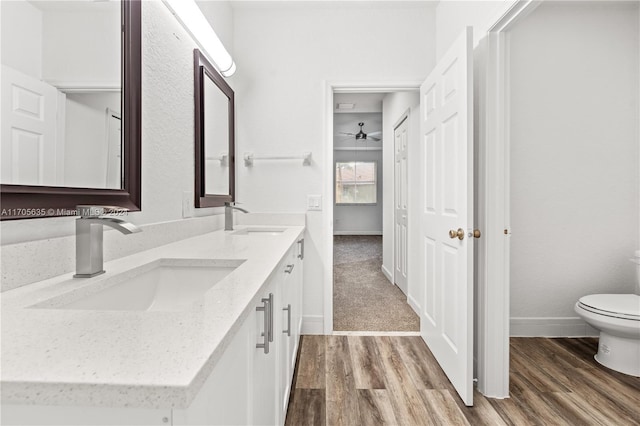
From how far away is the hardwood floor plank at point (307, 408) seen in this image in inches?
61.5

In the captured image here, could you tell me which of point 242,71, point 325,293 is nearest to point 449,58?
point 242,71

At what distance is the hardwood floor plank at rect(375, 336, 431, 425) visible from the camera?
63.0 inches

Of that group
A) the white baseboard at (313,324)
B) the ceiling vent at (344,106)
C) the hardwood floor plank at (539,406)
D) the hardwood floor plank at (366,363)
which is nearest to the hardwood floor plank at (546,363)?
the hardwood floor plank at (539,406)

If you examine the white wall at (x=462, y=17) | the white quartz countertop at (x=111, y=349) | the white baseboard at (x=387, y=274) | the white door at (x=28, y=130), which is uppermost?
the white wall at (x=462, y=17)

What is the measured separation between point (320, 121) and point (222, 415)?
7.60 feet

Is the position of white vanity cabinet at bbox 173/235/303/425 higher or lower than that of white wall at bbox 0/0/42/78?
lower

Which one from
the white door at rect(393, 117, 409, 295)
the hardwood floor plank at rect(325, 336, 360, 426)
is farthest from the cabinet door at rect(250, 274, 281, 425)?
the white door at rect(393, 117, 409, 295)

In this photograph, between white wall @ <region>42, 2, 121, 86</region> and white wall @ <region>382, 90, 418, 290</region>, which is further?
white wall @ <region>382, 90, 418, 290</region>

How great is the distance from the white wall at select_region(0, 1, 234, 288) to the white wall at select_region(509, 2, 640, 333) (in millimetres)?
2311

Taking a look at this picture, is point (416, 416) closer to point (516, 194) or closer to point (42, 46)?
point (516, 194)

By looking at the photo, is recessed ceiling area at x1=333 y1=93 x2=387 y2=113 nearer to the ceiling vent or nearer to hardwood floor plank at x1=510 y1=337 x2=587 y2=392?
the ceiling vent

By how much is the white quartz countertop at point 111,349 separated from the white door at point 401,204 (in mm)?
3062

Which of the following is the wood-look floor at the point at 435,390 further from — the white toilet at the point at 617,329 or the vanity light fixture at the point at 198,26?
the vanity light fixture at the point at 198,26

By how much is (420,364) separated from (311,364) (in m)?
0.69
